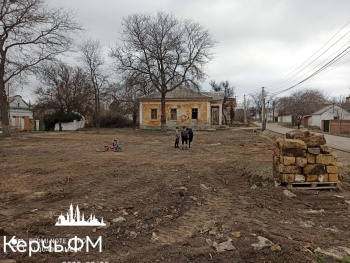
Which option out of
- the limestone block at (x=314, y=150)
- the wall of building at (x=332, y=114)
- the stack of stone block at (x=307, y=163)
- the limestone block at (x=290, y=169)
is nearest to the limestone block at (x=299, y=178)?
the stack of stone block at (x=307, y=163)

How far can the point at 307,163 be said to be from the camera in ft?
25.2

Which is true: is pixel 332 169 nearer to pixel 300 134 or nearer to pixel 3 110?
pixel 300 134

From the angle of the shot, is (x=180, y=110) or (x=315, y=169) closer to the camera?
(x=315, y=169)

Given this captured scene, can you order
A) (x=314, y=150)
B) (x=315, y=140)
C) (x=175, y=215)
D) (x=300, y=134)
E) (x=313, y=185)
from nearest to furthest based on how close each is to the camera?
(x=175, y=215)
(x=313, y=185)
(x=314, y=150)
(x=315, y=140)
(x=300, y=134)

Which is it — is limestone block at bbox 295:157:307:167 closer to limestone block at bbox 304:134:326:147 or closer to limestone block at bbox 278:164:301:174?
limestone block at bbox 278:164:301:174

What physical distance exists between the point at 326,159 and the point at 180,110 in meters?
34.9

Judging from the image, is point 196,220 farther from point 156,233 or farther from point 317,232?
point 317,232

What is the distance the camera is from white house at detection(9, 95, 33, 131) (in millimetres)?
45125

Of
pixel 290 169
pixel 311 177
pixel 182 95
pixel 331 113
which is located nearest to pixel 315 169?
pixel 311 177

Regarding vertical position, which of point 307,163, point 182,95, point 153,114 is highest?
point 182,95

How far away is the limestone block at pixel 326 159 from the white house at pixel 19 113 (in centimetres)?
4616

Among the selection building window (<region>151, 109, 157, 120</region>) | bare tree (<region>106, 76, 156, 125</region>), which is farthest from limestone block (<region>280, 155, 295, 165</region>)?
bare tree (<region>106, 76, 156, 125</region>)

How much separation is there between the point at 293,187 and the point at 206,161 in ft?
17.1

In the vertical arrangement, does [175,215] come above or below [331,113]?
below
